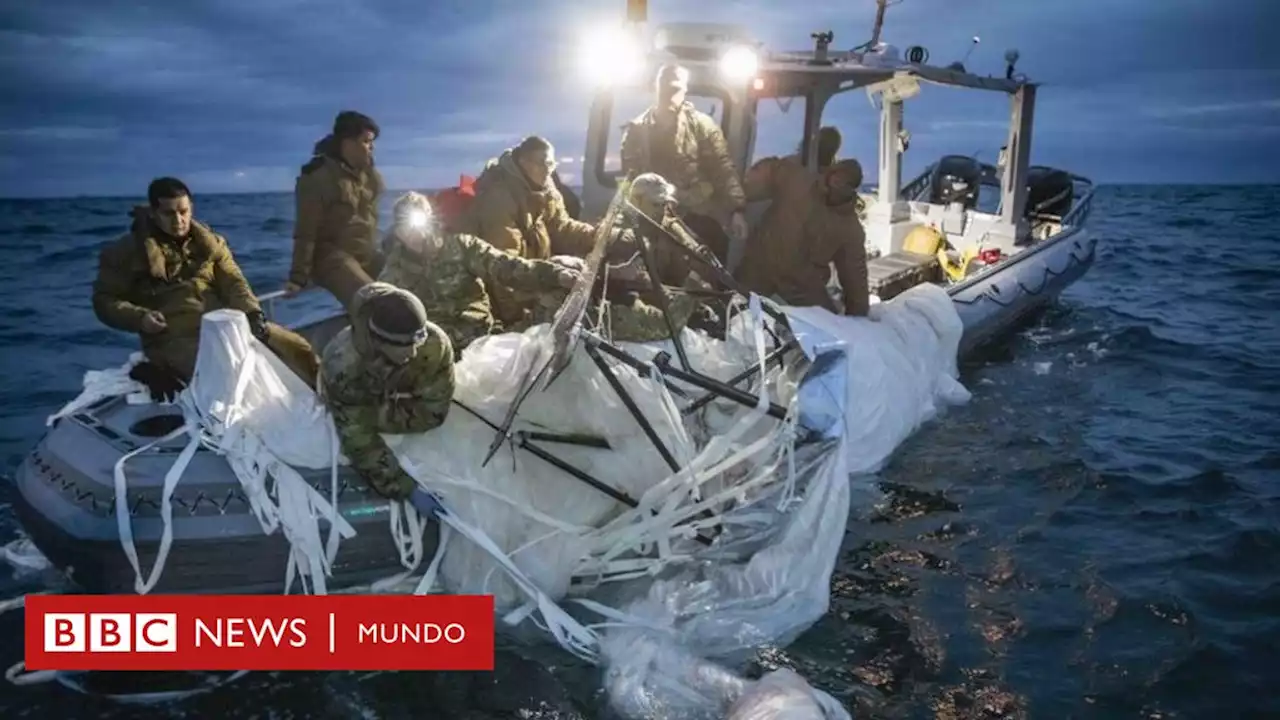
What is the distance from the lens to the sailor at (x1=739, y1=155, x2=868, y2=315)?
6672 millimetres

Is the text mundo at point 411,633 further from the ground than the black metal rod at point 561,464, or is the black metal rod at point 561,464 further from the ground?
the black metal rod at point 561,464

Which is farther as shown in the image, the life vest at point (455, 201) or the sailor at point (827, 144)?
the sailor at point (827, 144)

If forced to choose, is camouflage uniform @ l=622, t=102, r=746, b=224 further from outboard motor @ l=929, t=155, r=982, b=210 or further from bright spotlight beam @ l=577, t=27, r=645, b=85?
outboard motor @ l=929, t=155, r=982, b=210

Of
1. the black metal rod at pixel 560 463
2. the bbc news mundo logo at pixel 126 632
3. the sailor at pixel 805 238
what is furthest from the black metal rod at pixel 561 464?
the sailor at pixel 805 238

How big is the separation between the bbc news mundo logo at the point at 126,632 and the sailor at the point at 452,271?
1995 mm

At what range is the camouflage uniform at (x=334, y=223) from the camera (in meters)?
5.73

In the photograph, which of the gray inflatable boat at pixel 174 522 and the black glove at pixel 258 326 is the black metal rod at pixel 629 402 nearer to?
the gray inflatable boat at pixel 174 522

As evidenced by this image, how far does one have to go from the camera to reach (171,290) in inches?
196

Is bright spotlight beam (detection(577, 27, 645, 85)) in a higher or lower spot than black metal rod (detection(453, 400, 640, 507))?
higher

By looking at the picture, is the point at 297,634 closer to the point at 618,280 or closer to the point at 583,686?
the point at 583,686

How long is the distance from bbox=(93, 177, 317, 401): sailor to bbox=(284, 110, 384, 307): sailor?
65cm

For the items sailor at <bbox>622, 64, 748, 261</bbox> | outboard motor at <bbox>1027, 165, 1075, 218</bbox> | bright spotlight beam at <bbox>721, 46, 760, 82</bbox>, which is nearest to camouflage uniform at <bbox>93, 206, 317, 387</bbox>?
sailor at <bbox>622, 64, 748, 261</bbox>

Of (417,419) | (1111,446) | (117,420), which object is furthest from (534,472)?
(1111,446)

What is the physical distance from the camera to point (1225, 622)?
5082mm
